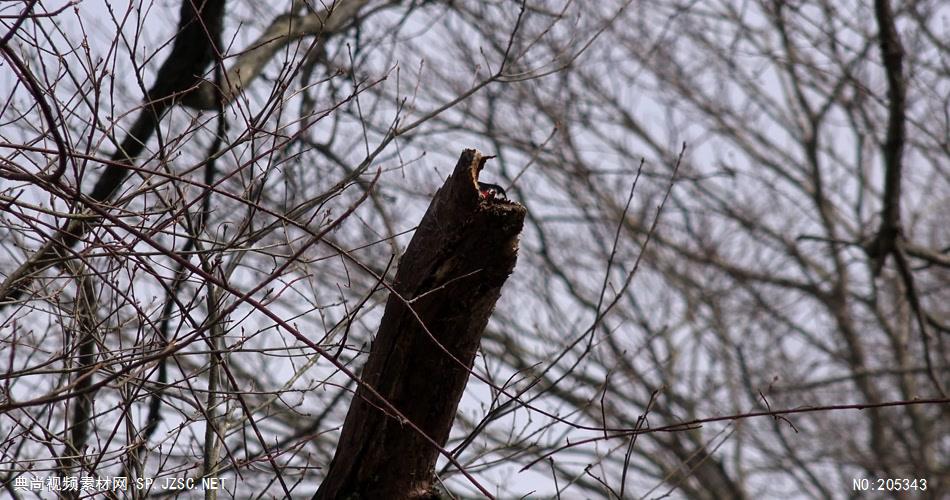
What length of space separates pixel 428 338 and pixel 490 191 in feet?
1.38

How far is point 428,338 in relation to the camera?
95.5 inches

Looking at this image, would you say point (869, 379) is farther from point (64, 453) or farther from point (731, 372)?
point (64, 453)

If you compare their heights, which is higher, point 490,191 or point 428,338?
point 490,191

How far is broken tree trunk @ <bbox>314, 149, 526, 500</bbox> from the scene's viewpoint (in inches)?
92.0

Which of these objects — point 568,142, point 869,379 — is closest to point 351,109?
point 568,142

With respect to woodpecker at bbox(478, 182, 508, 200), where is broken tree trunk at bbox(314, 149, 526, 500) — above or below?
below

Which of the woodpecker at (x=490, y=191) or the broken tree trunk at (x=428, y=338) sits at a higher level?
the woodpecker at (x=490, y=191)

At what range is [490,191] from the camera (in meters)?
2.38

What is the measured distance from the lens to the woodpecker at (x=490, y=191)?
7.74 feet

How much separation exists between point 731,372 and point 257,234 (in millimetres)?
7905

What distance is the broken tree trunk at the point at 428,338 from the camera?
2338mm

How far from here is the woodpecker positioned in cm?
236

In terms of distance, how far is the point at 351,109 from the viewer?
194 inches

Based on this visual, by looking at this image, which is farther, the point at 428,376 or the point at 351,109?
the point at 351,109
